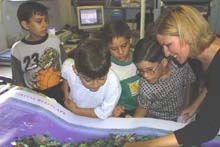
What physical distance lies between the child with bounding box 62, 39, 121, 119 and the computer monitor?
4.56 feet

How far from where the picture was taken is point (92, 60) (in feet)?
3.15

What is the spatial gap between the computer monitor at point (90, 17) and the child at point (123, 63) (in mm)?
1316

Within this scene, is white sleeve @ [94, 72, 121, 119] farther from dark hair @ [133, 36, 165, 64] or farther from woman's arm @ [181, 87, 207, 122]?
woman's arm @ [181, 87, 207, 122]

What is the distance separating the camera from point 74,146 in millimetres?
906

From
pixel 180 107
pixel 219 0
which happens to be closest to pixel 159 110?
pixel 180 107

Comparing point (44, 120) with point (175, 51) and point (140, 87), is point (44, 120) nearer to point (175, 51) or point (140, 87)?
point (140, 87)

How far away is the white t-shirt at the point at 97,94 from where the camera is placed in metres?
1.05

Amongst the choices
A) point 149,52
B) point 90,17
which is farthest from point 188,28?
point 90,17

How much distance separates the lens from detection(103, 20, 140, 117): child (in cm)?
119

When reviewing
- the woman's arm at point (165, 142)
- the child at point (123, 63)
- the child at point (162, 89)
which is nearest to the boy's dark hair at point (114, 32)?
the child at point (123, 63)

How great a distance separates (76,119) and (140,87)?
287 millimetres

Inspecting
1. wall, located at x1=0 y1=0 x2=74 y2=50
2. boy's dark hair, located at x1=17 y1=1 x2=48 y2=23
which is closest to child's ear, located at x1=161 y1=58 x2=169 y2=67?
boy's dark hair, located at x1=17 y1=1 x2=48 y2=23

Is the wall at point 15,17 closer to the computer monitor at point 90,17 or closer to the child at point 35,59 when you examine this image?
the computer monitor at point 90,17

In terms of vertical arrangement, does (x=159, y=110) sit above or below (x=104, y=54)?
below
